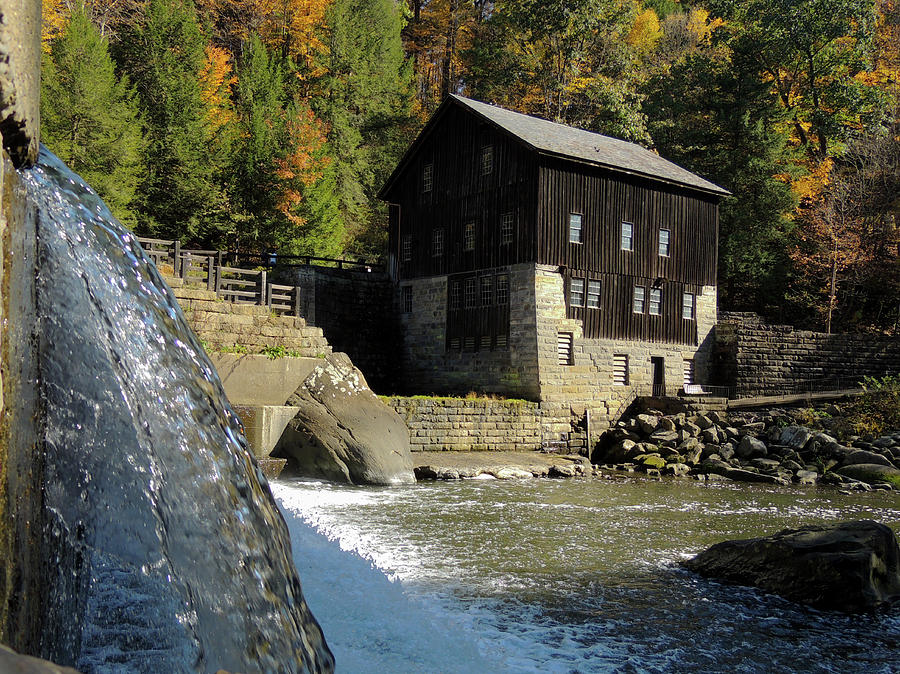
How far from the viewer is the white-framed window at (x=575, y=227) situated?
86.8 ft

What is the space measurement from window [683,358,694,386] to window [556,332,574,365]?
5.69m

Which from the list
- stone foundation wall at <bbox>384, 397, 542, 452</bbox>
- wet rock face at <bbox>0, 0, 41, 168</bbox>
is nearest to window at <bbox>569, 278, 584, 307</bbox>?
stone foundation wall at <bbox>384, 397, 542, 452</bbox>

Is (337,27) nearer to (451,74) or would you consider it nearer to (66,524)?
(451,74)

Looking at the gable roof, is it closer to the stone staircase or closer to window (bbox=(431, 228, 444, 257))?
window (bbox=(431, 228, 444, 257))

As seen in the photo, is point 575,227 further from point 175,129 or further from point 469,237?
point 175,129

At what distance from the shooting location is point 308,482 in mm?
15344

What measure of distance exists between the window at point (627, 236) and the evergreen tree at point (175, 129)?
1626 centimetres

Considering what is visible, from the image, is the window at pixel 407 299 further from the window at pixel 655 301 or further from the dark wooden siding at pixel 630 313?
the window at pixel 655 301

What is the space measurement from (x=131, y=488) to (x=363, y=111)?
4078 centimetres

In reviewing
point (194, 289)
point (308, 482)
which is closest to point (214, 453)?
point (308, 482)

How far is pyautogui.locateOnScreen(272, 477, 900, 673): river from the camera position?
19.7 ft

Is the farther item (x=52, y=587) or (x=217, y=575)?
(x=217, y=575)

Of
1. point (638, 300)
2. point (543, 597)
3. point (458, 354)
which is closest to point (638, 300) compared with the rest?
point (638, 300)

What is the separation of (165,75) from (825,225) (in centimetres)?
3070
